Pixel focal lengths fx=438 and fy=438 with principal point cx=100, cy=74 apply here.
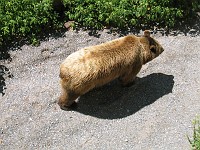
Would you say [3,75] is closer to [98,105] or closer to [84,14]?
[98,105]

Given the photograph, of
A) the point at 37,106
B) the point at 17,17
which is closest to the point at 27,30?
the point at 17,17

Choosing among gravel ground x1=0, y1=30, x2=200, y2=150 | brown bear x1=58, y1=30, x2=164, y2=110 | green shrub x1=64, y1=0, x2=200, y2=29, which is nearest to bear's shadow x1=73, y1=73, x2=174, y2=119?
gravel ground x1=0, y1=30, x2=200, y2=150

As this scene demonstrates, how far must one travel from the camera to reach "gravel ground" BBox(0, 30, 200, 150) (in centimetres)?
796

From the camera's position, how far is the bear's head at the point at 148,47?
843 centimetres

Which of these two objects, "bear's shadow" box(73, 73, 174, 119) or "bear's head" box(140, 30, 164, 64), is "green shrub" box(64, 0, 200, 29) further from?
"bear's shadow" box(73, 73, 174, 119)

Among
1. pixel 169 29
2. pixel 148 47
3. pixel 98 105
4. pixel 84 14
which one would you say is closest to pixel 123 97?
pixel 98 105

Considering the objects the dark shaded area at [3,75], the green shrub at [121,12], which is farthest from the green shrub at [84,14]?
the dark shaded area at [3,75]

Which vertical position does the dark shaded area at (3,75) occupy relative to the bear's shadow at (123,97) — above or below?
above

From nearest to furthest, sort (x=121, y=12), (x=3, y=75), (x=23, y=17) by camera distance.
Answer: (x=3, y=75) → (x=23, y=17) → (x=121, y=12)

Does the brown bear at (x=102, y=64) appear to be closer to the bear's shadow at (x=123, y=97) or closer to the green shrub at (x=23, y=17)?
the bear's shadow at (x=123, y=97)

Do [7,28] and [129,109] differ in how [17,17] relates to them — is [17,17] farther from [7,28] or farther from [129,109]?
[129,109]

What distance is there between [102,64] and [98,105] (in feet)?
3.69

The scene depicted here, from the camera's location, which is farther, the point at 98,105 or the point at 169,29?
the point at 169,29

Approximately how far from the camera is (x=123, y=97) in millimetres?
8633
